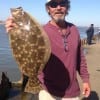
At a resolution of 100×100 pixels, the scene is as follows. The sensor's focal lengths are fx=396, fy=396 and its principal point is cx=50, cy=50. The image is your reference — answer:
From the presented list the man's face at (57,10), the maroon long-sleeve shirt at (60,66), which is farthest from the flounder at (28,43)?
the man's face at (57,10)

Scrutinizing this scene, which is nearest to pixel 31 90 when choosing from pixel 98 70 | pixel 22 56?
pixel 22 56

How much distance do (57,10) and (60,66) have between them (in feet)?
2.45

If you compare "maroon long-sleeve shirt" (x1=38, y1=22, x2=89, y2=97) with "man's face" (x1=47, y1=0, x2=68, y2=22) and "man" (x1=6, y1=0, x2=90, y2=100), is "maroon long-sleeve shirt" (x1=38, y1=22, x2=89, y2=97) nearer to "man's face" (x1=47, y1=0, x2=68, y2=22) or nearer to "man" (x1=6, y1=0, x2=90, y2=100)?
"man" (x1=6, y1=0, x2=90, y2=100)

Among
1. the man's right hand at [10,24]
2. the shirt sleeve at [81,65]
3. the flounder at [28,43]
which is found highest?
the man's right hand at [10,24]

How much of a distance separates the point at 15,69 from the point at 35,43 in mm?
19404

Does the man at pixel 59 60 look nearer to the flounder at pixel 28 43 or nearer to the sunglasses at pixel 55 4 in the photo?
the sunglasses at pixel 55 4

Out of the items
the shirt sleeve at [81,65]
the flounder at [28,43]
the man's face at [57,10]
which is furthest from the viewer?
the shirt sleeve at [81,65]

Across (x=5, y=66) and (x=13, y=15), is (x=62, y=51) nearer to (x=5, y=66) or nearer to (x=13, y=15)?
(x=13, y=15)

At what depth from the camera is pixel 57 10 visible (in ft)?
17.2

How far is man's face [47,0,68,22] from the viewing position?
524 centimetres

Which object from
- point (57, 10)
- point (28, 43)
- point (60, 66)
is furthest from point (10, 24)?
point (60, 66)

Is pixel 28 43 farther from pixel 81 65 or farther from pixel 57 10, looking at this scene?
pixel 81 65

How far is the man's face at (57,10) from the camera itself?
5242 millimetres

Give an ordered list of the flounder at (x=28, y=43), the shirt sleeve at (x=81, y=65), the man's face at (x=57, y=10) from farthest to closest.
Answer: the shirt sleeve at (x=81, y=65), the man's face at (x=57, y=10), the flounder at (x=28, y=43)
